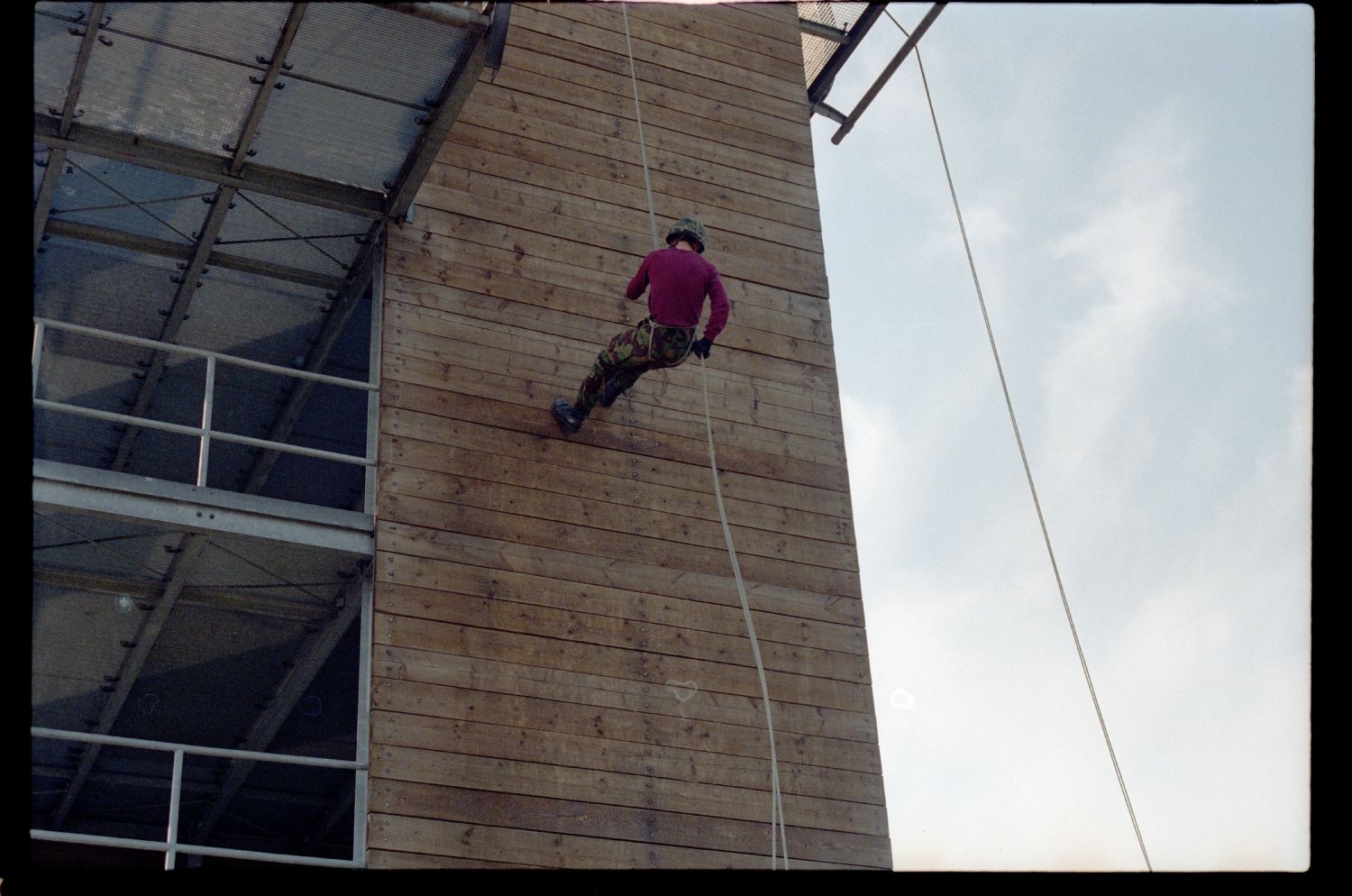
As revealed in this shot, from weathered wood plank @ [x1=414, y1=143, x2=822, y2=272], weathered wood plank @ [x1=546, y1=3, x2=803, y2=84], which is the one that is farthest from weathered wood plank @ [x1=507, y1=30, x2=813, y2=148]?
weathered wood plank @ [x1=414, y1=143, x2=822, y2=272]

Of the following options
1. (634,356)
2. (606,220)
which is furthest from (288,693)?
(606,220)

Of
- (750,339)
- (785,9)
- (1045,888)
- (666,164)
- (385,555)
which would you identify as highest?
(785,9)

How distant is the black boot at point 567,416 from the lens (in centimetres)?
959

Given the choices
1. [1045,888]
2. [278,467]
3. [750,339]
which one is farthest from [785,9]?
[1045,888]

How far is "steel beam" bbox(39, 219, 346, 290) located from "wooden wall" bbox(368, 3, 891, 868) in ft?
3.11

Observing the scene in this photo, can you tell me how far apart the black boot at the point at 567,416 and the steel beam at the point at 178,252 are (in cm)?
192

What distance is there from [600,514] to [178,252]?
3451mm

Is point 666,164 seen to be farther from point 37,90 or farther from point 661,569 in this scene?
point 37,90

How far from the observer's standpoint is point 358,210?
9586 millimetres

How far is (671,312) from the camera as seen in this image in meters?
9.05

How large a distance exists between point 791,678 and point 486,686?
208cm

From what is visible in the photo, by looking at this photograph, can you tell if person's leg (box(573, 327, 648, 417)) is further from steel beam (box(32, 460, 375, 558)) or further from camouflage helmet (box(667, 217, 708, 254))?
steel beam (box(32, 460, 375, 558))

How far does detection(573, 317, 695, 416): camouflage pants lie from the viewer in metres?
9.16

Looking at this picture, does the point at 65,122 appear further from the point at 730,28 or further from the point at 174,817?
the point at 730,28
